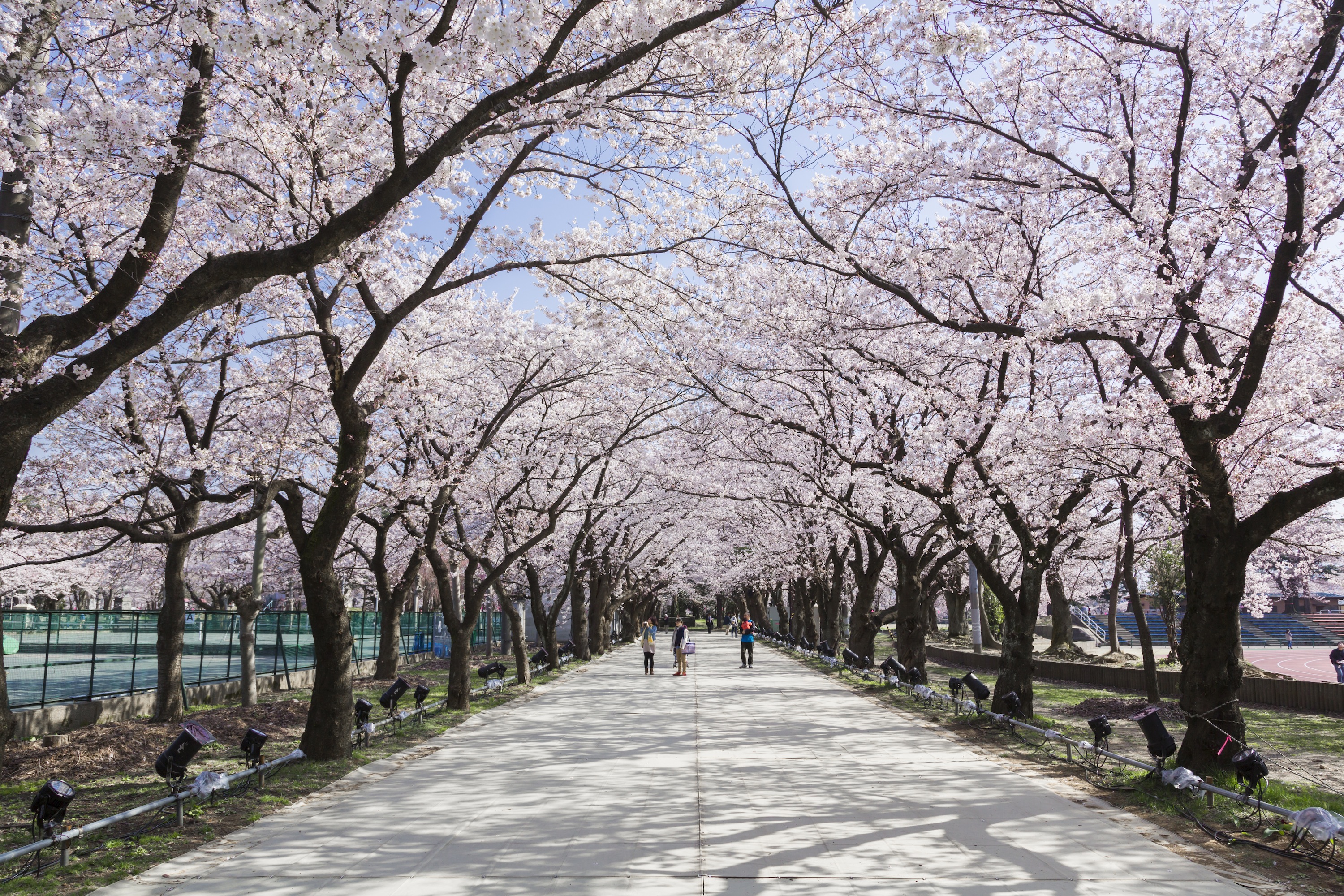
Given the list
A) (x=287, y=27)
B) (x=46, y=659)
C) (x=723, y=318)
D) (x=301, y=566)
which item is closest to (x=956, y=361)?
(x=723, y=318)

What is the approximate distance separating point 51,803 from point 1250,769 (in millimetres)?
9020

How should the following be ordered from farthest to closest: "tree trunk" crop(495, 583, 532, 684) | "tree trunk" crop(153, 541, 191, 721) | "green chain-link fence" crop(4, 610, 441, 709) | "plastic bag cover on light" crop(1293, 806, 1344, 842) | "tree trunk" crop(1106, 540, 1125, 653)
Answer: "tree trunk" crop(1106, 540, 1125, 653)
"tree trunk" crop(495, 583, 532, 684)
"green chain-link fence" crop(4, 610, 441, 709)
"tree trunk" crop(153, 541, 191, 721)
"plastic bag cover on light" crop(1293, 806, 1344, 842)

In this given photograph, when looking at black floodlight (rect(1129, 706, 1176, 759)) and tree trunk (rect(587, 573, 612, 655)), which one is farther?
tree trunk (rect(587, 573, 612, 655))

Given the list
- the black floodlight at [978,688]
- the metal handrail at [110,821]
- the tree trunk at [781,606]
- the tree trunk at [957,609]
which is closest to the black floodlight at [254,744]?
the metal handrail at [110,821]

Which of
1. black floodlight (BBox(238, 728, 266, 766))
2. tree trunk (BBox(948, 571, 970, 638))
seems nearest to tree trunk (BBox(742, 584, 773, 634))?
A: tree trunk (BBox(948, 571, 970, 638))

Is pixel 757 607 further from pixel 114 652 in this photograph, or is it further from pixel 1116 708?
pixel 114 652

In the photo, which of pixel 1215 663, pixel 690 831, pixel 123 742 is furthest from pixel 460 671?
pixel 1215 663

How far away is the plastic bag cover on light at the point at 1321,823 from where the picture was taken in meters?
5.70

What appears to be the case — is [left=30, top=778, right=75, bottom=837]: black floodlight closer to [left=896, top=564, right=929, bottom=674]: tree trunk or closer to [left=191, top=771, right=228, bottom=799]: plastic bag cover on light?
[left=191, top=771, right=228, bottom=799]: plastic bag cover on light

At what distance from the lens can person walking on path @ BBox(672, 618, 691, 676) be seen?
23.7 metres

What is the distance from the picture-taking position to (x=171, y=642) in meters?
13.6

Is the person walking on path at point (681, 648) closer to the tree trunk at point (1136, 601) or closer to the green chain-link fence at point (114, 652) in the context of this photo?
the green chain-link fence at point (114, 652)

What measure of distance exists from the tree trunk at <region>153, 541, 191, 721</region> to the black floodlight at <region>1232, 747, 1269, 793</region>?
13.9m

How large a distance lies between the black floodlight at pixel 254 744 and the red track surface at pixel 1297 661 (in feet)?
78.4
